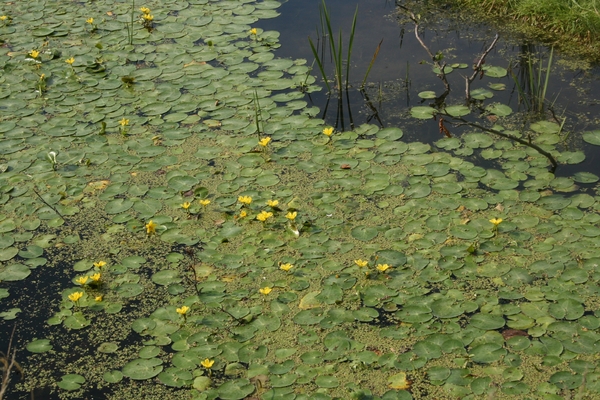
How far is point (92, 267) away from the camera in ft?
11.0

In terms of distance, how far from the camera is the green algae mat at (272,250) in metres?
2.73

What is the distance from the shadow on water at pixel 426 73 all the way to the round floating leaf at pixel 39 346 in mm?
2175

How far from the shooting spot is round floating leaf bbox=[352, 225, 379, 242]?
3355mm

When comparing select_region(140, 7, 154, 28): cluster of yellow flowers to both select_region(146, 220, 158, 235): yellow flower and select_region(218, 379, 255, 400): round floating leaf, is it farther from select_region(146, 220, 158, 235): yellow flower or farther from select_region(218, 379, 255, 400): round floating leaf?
select_region(218, 379, 255, 400): round floating leaf

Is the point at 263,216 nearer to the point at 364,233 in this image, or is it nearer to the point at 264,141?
the point at 364,233

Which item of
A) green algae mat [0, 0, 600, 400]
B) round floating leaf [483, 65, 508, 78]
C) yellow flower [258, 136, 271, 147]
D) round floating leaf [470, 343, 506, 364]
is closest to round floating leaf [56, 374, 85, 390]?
green algae mat [0, 0, 600, 400]

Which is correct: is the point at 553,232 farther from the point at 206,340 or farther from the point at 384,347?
the point at 206,340

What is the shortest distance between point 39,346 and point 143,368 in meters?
0.50

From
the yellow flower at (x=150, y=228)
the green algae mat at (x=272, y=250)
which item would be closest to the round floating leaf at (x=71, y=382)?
the green algae mat at (x=272, y=250)

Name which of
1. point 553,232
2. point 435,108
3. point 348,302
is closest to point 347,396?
point 348,302

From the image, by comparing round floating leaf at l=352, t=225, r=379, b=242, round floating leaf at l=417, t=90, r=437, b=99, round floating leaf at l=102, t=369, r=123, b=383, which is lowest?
round floating leaf at l=102, t=369, r=123, b=383

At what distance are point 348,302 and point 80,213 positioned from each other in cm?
160

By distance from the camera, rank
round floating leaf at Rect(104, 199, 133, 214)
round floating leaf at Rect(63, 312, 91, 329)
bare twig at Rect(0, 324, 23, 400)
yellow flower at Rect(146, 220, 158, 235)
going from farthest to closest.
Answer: round floating leaf at Rect(104, 199, 133, 214) → yellow flower at Rect(146, 220, 158, 235) → round floating leaf at Rect(63, 312, 91, 329) → bare twig at Rect(0, 324, 23, 400)

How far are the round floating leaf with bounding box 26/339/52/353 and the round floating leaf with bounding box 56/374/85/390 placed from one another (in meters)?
0.20
